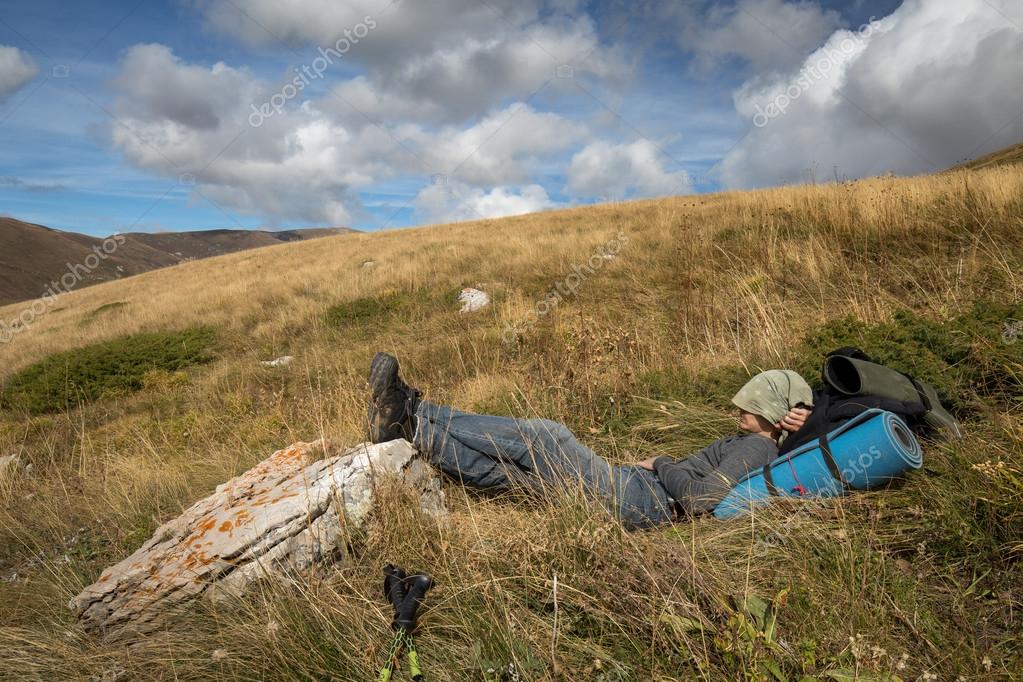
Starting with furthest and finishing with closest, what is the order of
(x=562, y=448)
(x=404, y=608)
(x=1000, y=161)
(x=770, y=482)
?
(x=1000, y=161)
(x=562, y=448)
(x=770, y=482)
(x=404, y=608)

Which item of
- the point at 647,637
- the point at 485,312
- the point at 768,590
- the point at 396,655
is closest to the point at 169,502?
the point at 396,655

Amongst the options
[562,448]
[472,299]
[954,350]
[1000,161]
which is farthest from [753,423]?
[1000,161]

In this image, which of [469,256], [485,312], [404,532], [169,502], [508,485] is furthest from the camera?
[469,256]

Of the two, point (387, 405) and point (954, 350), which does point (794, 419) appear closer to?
point (954, 350)

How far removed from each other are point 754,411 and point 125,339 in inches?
474

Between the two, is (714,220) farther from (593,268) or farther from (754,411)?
(754,411)

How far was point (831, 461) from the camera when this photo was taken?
8.34 feet

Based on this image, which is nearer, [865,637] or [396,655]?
[865,637]

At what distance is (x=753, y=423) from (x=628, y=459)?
0.81 metres

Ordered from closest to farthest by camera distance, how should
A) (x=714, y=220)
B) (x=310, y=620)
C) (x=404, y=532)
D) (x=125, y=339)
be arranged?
(x=310, y=620), (x=404, y=532), (x=714, y=220), (x=125, y=339)

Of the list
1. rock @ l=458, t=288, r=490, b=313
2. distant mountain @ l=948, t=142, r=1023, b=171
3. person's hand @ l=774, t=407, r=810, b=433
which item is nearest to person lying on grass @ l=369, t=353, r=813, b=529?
person's hand @ l=774, t=407, r=810, b=433

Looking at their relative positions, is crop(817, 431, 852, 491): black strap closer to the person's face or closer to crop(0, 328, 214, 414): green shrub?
the person's face

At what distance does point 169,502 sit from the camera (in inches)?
155

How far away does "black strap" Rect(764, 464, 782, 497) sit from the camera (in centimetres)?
258
